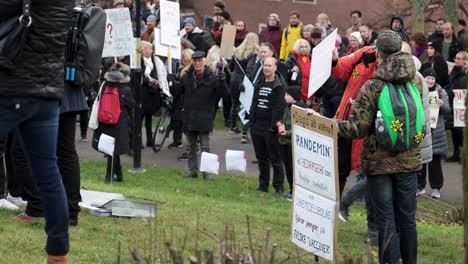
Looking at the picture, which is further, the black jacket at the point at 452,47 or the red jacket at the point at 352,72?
the black jacket at the point at 452,47

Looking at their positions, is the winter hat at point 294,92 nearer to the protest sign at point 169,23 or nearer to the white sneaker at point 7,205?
the protest sign at point 169,23

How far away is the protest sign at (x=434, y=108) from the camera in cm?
1577

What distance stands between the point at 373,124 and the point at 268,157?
7.31 meters

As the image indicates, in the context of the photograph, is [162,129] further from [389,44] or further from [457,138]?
[389,44]

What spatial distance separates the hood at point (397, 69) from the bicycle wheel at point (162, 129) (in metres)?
11.7

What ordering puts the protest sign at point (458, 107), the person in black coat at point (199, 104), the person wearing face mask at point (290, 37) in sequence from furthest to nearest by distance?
1. the person wearing face mask at point (290, 37)
2. the protest sign at point (458, 107)
3. the person in black coat at point (199, 104)

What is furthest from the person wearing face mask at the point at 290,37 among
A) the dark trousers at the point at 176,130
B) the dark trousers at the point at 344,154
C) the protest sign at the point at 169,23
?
the dark trousers at the point at 344,154

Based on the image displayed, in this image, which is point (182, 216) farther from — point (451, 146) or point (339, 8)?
point (339, 8)

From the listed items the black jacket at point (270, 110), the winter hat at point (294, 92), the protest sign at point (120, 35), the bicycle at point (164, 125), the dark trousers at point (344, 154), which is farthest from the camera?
the bicycle at point (164, 125)

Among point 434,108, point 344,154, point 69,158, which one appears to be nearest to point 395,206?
point 69,158

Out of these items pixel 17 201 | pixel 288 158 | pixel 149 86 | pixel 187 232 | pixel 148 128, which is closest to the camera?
pixel 187 232

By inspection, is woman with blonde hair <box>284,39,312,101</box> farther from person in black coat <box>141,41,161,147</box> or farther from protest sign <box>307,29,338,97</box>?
protest sign <box>307,29,338,97</box>

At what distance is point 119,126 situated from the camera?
631 inches

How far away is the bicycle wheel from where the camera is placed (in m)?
20.2
